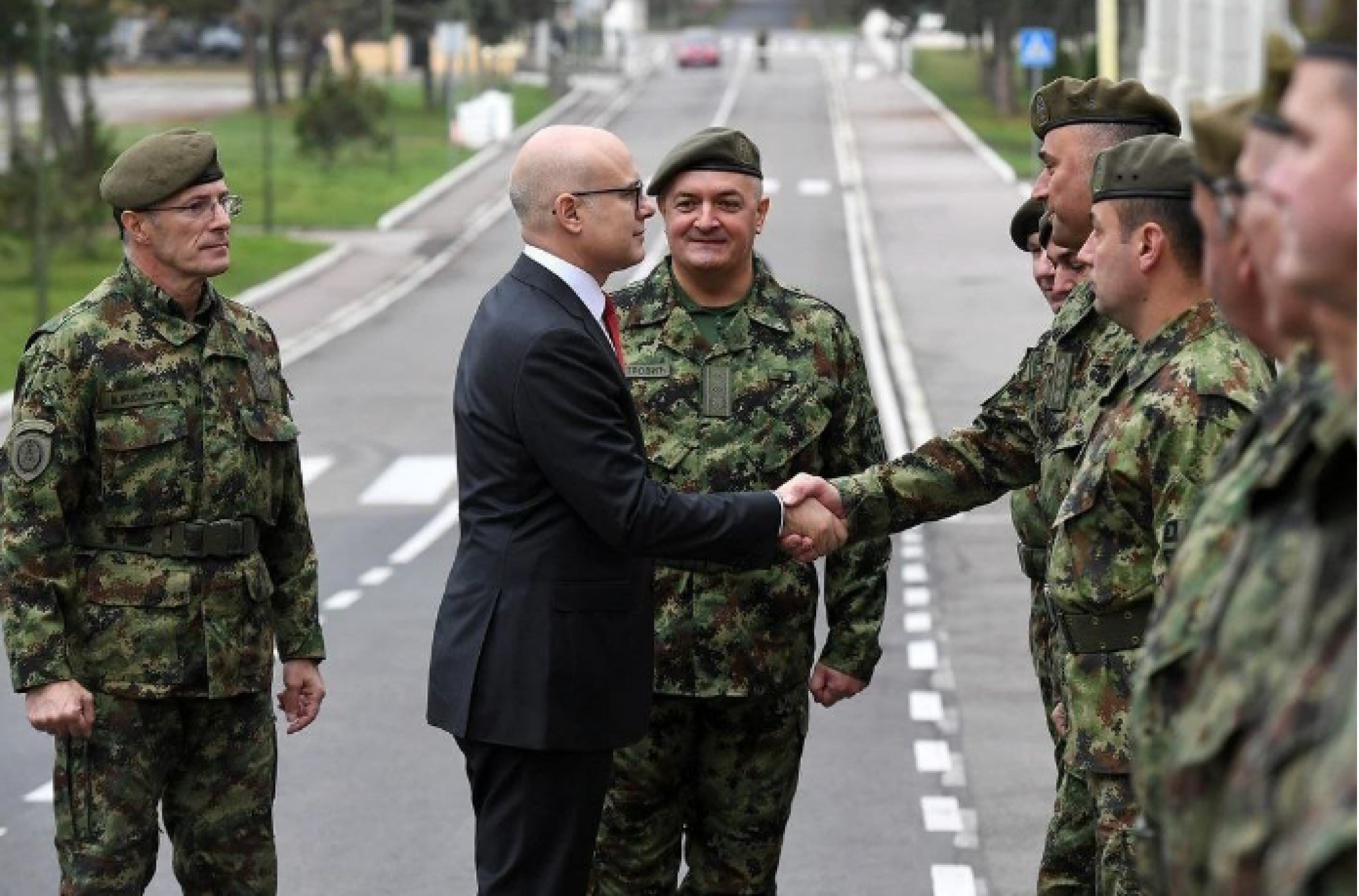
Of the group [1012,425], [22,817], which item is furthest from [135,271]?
[22,817]

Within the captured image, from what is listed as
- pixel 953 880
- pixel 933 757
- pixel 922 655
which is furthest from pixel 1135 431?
pixel 922 655

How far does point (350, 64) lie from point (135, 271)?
56666mm

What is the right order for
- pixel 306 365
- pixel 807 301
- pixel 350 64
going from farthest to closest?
pixel 350 64 → pixel 306 365 → pixel 807 301

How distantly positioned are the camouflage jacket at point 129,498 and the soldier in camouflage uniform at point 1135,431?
220cm

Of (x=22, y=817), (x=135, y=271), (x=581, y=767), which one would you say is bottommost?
(x=22, y=817)

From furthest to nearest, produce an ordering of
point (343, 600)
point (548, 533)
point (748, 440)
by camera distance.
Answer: point (343, 600)
point (748, 440)
point (548, 533)

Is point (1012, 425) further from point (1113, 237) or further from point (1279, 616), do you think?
point (1279, 616)

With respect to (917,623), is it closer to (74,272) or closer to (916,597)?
(916,597)

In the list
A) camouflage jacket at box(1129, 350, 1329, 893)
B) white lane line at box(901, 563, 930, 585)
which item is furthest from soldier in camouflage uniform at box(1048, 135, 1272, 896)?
white lane line at box(901, 563, 930, 585)

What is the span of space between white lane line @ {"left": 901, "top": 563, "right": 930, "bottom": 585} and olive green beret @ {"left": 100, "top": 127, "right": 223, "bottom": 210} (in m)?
8.96

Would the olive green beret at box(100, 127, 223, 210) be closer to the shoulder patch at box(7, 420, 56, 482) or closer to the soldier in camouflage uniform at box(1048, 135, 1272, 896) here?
the shoulder patch at box(7, 420, 56, 482)

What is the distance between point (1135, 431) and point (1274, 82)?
2.43 m

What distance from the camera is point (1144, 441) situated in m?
5.67

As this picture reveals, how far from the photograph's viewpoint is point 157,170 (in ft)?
22.4
